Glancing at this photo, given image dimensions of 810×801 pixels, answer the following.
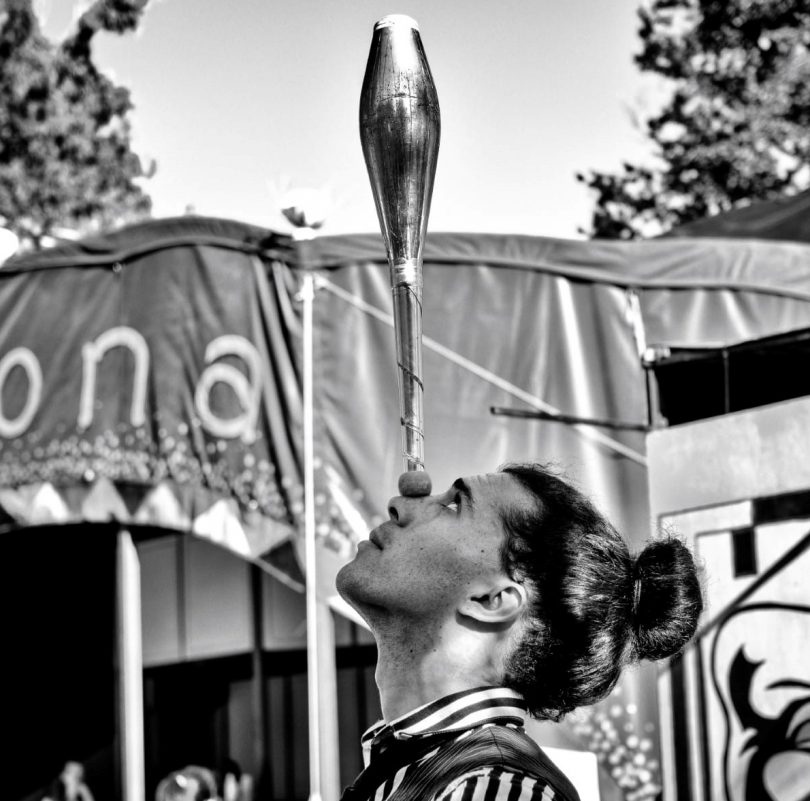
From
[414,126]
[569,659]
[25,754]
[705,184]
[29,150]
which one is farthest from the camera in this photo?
[705,184]

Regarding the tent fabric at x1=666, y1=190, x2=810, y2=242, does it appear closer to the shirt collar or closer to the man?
the man

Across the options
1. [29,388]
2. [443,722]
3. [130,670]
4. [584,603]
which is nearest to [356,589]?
[443,722]

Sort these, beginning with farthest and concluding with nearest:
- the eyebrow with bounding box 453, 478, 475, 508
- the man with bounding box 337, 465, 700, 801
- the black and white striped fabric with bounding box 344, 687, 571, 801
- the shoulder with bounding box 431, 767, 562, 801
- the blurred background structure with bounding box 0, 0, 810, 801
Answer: the blurred background structure with bounding box 0, 0, 810, 801
the eyebrow with bounding box 453, 478, 475, 508
the man with bounding box 337, 465, 700, 801
the black and white striped fabric with bounding box 344, 687, 571, 801
the shoulder with bounding box 431, 767, 562, 801

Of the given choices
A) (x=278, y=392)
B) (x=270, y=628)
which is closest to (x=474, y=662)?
(x=278, y=392)

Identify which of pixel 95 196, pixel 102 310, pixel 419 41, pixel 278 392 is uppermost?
pixel 95 196

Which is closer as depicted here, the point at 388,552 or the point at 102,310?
the point at 388,552

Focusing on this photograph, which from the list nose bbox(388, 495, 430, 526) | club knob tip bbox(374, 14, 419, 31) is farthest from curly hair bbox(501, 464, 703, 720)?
club knob tip bbox(374, 14, 419, 31)

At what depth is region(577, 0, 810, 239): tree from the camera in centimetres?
1384

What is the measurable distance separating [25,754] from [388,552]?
221 inches

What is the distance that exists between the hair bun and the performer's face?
0.21m

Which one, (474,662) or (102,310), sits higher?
(102,310)

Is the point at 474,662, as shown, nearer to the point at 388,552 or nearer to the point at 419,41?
the point at 388,552

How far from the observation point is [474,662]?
1918mm

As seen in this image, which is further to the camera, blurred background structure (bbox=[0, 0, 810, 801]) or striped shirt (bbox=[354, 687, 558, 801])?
blurred background structure (bbox=[0, 0, 810, 801])
